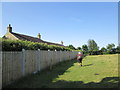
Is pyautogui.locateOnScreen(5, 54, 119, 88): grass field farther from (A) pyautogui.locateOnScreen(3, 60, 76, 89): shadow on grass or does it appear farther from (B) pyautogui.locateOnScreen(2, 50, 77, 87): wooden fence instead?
(B) pyautogui.locateOnScreen(2, 50, 77, 87): wooden fence

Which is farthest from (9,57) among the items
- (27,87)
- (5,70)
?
(27,87)

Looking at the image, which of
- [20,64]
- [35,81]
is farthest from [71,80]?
[20,64]

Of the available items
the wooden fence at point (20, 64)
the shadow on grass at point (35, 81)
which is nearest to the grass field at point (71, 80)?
the shadow on grass at point (35, 81)

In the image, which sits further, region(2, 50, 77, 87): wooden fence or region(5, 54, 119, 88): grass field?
region(5, 54, 119, 88): grass field

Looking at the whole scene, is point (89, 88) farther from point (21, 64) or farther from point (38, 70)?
point (38, 70)

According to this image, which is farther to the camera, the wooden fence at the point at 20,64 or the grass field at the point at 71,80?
the grass field at the point at 71,80

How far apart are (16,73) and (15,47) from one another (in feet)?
4.60

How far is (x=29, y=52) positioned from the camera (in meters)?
8.17

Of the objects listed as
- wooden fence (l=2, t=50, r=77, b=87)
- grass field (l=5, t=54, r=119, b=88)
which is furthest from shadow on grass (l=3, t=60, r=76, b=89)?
wooden fence (l=2, t=50, r=77, b=87)

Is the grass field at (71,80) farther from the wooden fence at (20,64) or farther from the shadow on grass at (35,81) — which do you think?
the wooden fence at (20,64)

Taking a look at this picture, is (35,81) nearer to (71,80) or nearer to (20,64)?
(20,64)

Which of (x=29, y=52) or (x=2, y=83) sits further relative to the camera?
(x=29, y=52)

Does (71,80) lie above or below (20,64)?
below

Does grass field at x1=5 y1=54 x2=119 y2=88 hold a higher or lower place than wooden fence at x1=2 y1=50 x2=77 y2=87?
lower
